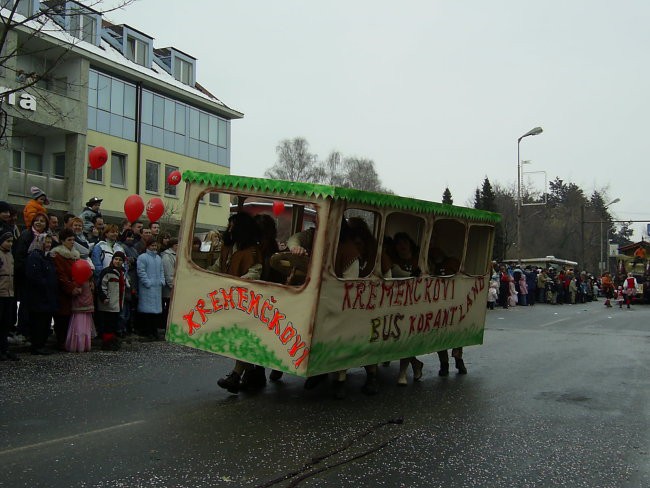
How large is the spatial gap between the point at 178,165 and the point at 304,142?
38394 millimetres

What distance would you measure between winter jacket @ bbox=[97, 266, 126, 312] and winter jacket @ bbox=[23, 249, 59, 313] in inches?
37.7

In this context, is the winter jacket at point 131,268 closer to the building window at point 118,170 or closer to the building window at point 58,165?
the building window at point 58,165

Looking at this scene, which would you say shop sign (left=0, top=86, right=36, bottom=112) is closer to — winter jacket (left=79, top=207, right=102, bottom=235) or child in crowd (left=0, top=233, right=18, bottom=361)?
winter jacket (left=79, top=207, right=102, bottom=235)

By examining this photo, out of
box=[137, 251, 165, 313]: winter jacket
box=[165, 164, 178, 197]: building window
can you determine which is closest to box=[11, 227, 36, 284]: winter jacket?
box=[137, 251, 165, 313]: winter jacket

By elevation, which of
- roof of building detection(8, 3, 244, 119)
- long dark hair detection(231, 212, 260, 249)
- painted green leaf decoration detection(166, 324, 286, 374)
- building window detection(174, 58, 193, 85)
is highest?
building window detection(174, 58, 193, 85)

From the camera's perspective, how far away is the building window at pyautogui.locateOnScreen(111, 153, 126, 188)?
33.7 meters

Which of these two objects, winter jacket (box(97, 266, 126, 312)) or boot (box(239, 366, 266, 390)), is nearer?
boot (box(239, 366, 266, 390))

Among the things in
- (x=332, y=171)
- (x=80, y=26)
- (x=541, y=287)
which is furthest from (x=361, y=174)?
(x=80, y=26)

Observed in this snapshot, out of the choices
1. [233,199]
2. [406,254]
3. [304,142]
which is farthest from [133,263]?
[304,142]

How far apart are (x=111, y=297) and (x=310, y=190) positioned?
5327 mm

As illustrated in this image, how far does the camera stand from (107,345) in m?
10.4

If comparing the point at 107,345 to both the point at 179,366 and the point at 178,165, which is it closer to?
the point at 179,366

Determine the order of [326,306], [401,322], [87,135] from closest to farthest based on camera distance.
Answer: [326,306] → [401,322] → [87,135]

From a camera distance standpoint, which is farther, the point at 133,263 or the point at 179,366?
the point at 133,263
